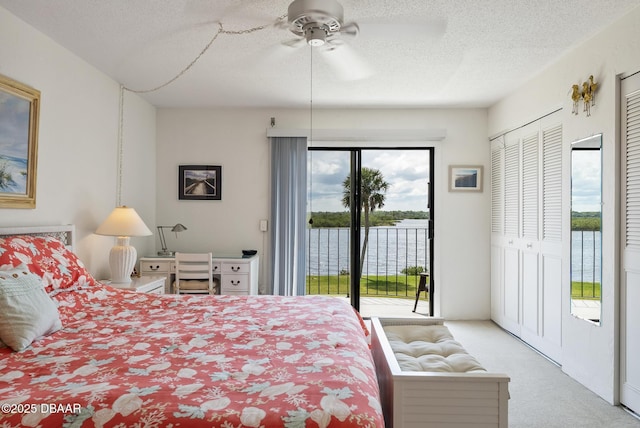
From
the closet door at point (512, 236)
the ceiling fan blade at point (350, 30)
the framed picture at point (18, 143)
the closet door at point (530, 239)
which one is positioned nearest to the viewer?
the framed picture at point (18, 143)

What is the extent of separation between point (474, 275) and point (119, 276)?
382 centimetres

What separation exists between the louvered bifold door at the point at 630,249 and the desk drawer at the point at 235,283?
3189mm

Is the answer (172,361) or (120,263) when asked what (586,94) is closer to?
(172,361)

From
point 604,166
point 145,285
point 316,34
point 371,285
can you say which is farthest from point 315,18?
point 371,285

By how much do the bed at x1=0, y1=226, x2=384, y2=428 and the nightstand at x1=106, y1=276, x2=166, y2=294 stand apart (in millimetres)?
677

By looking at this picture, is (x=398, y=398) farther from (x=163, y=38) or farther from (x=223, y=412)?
(x=163, y=38)

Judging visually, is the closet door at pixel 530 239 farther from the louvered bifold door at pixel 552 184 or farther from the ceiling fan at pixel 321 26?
the ceiling fan at pixel 321 26

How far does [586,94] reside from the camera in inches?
120

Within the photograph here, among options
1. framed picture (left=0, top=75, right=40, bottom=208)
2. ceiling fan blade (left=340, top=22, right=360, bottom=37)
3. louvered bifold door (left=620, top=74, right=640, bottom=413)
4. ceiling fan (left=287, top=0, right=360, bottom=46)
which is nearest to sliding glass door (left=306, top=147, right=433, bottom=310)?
ceiling fan blade (left=340, top=22, right=360, bottom=37)

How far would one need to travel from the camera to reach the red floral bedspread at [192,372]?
1212 mm

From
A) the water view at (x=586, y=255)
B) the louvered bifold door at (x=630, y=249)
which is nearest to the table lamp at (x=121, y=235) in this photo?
the water view at (x=586, y=255)

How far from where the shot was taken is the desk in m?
4.30

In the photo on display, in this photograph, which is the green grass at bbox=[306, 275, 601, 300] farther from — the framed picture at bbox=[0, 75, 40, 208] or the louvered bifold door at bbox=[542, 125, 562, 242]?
the framed picture at bbox=[0, 75, 40, 208]

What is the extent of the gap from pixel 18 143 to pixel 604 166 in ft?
13.0
